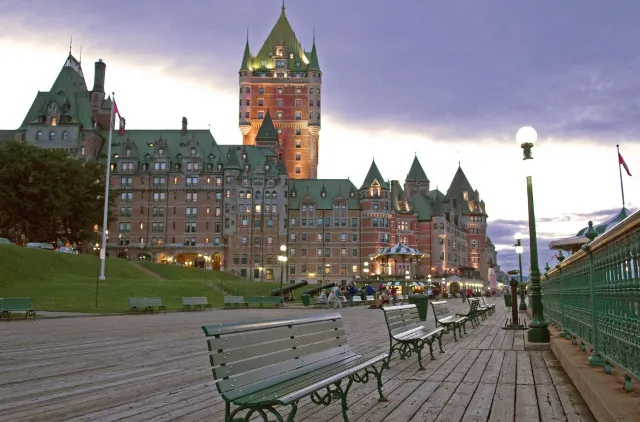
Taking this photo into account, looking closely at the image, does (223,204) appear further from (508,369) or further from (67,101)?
(508,369)

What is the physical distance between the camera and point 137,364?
10.1 m

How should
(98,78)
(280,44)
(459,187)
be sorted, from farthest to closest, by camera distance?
(459,187), (280,44), (98,78)

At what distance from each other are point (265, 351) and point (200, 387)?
2.97 meters

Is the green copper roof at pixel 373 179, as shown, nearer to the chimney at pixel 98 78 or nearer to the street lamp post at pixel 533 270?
the chimney at pixel 98 78

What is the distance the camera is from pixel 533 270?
1326 centimetres

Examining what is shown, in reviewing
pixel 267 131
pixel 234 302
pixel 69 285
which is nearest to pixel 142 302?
pixel 234 302

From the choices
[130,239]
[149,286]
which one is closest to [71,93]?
[130,239]

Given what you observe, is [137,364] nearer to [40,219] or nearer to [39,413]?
[39,413]

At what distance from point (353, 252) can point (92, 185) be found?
45644mm

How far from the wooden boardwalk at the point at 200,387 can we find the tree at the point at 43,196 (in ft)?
159

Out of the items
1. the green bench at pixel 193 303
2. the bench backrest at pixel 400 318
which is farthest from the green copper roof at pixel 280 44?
the bench backrest at pixel 400 318

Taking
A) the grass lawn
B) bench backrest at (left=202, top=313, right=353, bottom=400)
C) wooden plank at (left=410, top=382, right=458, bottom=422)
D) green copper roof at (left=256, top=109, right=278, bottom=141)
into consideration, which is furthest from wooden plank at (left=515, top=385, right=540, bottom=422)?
green copper roof at (left=256, top=109, right=278, bottom=141)

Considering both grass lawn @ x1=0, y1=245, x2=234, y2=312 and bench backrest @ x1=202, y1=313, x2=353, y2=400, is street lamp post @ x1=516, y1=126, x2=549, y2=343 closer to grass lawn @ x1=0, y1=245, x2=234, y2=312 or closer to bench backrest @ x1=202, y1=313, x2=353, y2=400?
bench backrest @ x1=202, y1=313, x2=353, y2=400

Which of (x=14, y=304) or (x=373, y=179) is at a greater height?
(x=373, y=179)
